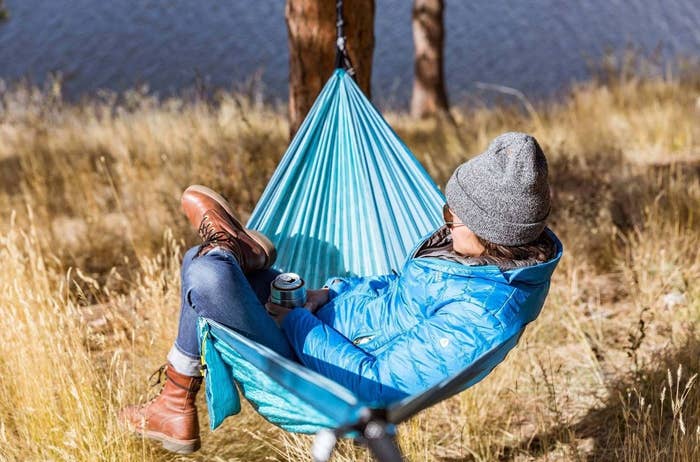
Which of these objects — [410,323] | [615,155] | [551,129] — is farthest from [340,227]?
[551,129]

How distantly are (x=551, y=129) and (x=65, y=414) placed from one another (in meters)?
3.88

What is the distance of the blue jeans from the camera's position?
1726mm

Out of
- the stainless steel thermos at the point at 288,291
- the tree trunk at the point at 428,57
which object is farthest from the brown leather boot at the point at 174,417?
the tree trunk at the point at 428,57

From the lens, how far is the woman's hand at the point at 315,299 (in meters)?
2.02

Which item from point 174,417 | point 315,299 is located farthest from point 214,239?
point 174,417

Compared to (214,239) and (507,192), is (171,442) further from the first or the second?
(507,192)

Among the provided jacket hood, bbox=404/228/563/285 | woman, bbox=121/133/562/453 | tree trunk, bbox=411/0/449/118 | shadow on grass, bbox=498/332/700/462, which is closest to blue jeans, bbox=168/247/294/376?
woman, bbox=121/133/562/453

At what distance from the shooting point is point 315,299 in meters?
2.04

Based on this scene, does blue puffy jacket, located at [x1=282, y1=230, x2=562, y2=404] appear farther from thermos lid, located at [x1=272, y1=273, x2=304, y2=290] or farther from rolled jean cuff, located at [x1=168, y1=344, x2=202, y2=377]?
rolled jean cuff, located at [x1=168, y1=344, x2=202, y2=377]

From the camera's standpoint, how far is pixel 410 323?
6.03 ft

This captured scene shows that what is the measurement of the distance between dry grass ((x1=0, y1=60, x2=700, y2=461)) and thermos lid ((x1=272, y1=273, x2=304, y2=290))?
40cm

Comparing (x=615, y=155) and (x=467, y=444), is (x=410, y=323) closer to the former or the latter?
(x=467, y=444)

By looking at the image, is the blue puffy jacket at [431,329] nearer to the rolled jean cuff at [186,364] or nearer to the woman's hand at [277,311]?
the woman's hand at [277,311]

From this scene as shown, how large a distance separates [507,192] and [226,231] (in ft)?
2.49
